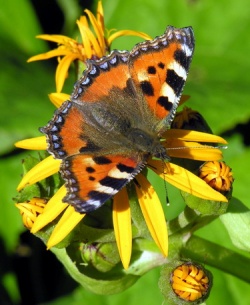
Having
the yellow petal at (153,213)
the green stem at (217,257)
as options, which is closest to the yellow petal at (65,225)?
the yellow petal at (153,213)

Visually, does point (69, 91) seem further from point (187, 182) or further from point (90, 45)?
point (187, 182)

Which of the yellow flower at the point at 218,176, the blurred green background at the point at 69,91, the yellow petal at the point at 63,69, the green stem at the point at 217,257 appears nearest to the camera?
the yellow flower at the point at 218,176

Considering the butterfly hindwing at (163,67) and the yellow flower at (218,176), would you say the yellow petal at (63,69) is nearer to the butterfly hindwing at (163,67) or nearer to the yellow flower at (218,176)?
the butterfly hindwing at (163,67)

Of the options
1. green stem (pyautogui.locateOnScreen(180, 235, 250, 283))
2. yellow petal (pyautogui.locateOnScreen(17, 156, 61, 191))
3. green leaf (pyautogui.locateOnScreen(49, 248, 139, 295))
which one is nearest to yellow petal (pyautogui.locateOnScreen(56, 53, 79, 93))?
yellow petal (pyautogui.locateOnScreen(17, 156, 61, 191))

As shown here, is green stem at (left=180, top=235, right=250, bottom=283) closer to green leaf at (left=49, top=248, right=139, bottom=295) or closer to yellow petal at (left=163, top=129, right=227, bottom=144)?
green leaf at (left=49, top=248, right=139, bottom=295)

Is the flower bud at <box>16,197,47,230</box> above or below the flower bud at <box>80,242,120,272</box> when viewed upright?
above
